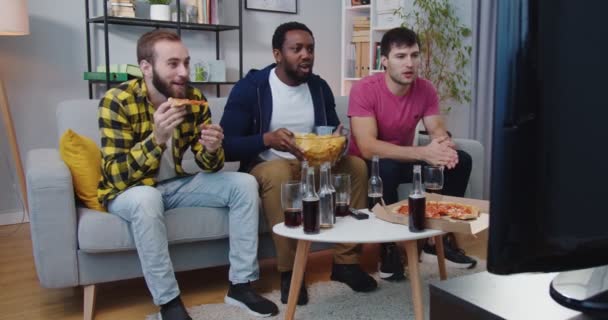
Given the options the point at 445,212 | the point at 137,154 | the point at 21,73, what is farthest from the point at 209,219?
the point at 21,73

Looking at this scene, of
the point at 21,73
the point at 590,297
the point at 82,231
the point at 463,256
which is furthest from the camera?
the point at 21,73

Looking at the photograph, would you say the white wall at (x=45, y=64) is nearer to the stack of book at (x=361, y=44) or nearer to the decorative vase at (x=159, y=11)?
the decorative vase at (x=159, y=11)

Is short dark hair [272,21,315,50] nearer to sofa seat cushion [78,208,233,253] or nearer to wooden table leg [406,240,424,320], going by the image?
sofa seat cushion [78,208,233,253]

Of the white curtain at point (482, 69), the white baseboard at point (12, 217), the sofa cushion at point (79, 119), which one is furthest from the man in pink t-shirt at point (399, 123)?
the white baseboard at point (12, 217)

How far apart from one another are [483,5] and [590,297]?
3504 mm

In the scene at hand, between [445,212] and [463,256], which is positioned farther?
[463,256]

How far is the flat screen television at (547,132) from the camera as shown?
2.00ft

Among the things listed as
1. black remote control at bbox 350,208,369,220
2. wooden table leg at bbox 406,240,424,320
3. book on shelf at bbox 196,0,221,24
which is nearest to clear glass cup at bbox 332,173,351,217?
black remote control at bbox 350,208,369,220

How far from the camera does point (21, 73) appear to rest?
3.55 metres

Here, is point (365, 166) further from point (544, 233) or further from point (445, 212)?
point (544, 233)

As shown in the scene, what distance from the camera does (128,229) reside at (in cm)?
208

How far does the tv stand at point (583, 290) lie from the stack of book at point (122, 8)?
3330 mm

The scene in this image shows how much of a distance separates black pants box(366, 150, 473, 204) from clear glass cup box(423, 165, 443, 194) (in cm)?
27

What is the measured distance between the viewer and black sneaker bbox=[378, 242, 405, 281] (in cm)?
250
